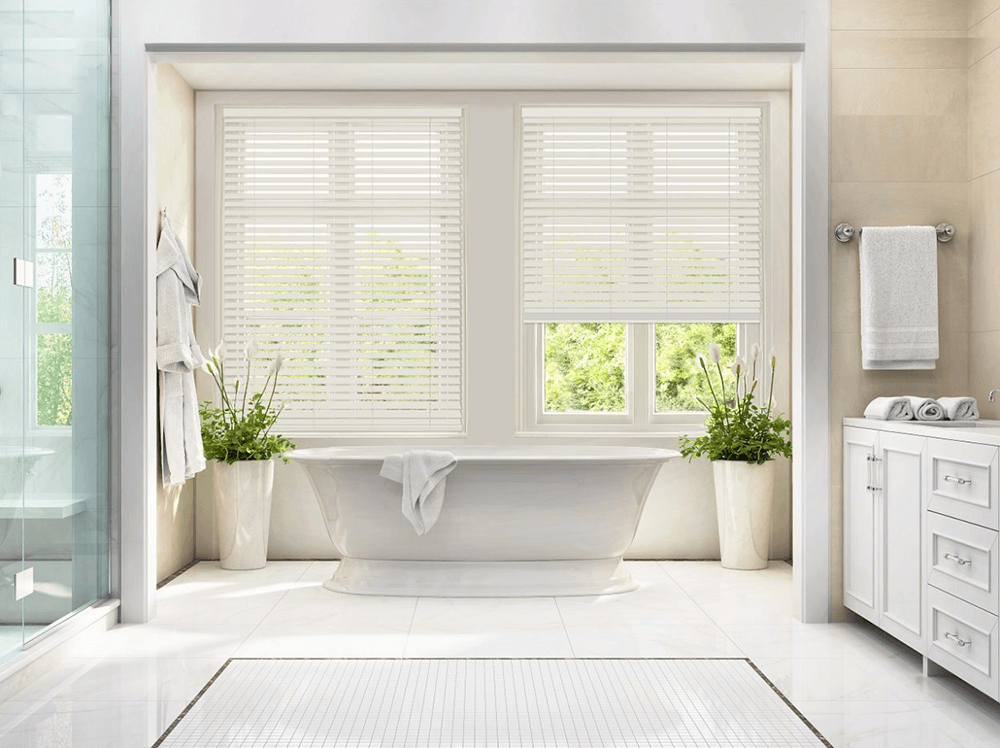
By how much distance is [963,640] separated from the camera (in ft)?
8.80

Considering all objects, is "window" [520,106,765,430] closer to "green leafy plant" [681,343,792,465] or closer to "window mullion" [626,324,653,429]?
"window mullion" [626,324,653,429]

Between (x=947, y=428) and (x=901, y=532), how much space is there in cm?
41

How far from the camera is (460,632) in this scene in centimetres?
343

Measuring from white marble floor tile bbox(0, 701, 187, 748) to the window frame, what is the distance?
263 cm

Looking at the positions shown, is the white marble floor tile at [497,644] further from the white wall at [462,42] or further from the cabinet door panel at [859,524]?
the white wall at [462,42]

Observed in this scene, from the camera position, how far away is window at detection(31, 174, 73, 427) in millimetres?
2943

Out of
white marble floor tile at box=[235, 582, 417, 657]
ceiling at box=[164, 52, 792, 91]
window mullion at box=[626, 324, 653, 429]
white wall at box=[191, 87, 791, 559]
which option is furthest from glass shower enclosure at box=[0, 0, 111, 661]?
window mullion at box=[626, 324, 653, 429]

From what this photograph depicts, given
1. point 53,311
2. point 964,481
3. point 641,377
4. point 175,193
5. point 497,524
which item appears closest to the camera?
point 964,481

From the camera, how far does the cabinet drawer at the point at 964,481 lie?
2.53m

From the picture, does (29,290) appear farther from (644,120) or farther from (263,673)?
(644,120)

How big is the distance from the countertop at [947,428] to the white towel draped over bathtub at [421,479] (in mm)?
1680

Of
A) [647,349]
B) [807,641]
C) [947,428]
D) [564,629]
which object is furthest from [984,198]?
[564,629]

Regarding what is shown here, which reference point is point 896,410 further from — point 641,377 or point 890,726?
point 641,377

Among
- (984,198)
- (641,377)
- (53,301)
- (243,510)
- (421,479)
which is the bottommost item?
(243,510)
